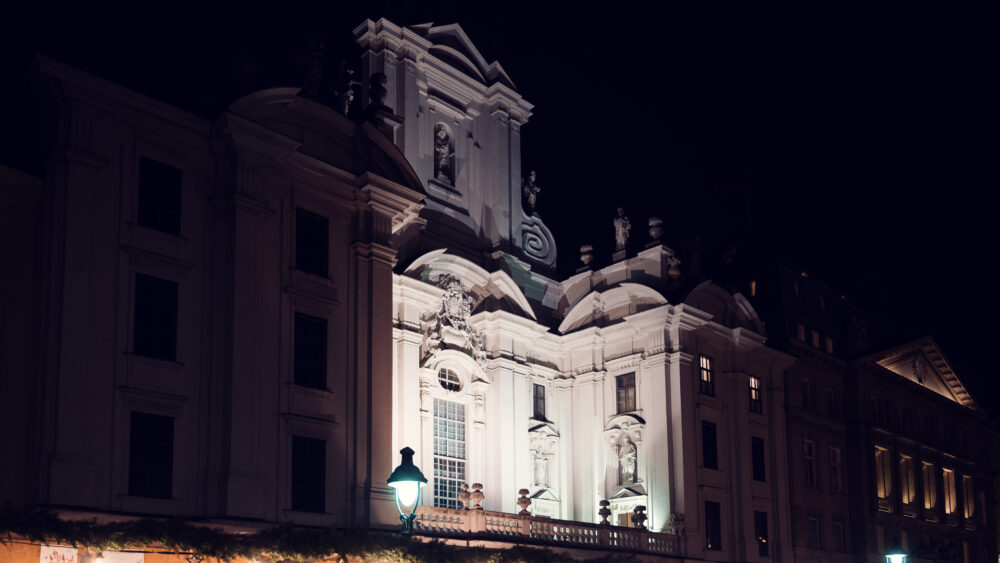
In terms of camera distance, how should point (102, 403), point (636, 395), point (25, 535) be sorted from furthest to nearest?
point (636, 395) < point (102, 403) < point (25, 535)

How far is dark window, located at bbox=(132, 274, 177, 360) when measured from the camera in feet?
84.0

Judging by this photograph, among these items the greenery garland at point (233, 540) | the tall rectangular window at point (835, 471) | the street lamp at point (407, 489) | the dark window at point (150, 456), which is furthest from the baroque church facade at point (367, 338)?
the street lamp at point (407, 489)

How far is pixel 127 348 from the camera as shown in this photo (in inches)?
986

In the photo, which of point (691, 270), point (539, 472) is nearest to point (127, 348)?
point (539, 472)

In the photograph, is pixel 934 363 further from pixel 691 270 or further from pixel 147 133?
pixel 147 133

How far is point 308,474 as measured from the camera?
28141mm

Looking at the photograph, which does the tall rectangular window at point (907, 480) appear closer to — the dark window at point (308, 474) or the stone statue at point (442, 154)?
the stone statue at point (442, 154)

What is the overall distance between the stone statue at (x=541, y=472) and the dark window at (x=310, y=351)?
12.4 metres

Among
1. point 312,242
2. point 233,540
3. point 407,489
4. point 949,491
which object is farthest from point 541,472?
point 949,491

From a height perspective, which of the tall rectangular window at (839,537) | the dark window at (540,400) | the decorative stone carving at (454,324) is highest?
the decorative stone carving at (454,324)

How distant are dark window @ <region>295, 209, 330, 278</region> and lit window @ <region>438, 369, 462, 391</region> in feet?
24.7

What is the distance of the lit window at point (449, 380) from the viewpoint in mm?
→ 36188

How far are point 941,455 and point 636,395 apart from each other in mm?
25866

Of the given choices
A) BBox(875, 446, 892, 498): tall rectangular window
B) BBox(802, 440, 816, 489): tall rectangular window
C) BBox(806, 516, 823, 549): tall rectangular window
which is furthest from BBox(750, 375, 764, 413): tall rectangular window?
BBox(875, 446, 892, 498): tall rectangular window
